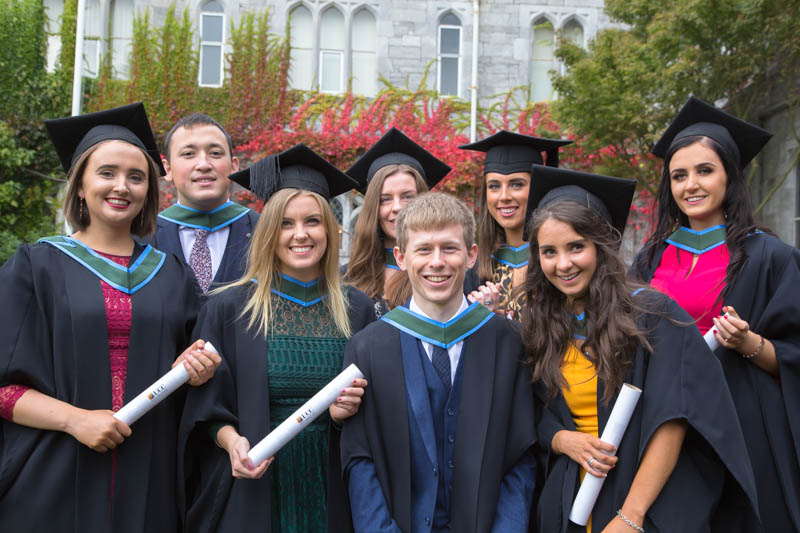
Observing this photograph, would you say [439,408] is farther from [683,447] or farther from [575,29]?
[575,29]

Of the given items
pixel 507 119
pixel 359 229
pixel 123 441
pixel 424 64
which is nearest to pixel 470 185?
pixel 507 119

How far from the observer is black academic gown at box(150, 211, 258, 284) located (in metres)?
3.86

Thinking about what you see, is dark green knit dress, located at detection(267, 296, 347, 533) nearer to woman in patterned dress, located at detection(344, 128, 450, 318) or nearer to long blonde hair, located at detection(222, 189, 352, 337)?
long blonde hair, located at detection(222, 189, 352, 337)

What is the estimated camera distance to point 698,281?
317 cm

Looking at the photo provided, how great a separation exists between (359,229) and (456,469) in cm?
185

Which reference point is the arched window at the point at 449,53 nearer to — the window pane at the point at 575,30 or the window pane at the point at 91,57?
the window pane at the point at 575,30

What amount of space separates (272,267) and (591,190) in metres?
1.45

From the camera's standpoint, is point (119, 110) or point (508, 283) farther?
point (508, 283)

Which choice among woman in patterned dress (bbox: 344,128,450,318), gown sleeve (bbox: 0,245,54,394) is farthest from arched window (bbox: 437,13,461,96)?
gown sleeve (bbox: 0,245,54,394)

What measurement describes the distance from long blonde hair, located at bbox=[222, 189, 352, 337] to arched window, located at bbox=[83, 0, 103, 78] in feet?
39.1

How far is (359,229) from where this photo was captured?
13.3 ft

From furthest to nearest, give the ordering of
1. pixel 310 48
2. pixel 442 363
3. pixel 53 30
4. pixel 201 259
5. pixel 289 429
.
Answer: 1. pixel 310 48
2. pixel 53 30
3. pixel 201 259
4. pixel 442 363
5. pixel 289 429

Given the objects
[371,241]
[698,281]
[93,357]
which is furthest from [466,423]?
[371,241]

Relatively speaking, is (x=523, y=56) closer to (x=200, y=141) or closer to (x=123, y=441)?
(x=200, y=141)
